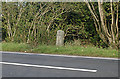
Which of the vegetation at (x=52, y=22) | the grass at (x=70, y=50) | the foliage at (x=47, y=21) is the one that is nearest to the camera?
the grass at (x=70, y=50)

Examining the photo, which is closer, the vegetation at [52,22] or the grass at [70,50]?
the grass at [70,50]

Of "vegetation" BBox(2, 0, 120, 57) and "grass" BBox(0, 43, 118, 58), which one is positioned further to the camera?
"vegetation" BBox(2, 0, 120, 57)

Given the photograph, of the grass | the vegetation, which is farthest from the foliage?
the grass

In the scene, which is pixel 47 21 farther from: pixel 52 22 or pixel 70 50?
pixel 70 50

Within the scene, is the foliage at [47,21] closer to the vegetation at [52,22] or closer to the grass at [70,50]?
the vegetation at [52,22]

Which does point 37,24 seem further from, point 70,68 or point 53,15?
point 70,68

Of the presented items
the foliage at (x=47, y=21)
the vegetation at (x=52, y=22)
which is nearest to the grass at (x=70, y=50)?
the vegetation at (x=52, y=22)

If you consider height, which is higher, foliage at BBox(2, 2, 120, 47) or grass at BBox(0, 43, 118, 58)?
foliage at BBox(2, 2, 120, 47)

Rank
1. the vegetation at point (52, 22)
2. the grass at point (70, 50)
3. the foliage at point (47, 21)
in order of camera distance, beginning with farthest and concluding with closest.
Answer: the foliage at point (47, 21) → the vegetation at point (52, 22) → the grass at point (70, 50)

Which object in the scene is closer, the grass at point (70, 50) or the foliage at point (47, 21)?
the grass at point (70, 50)

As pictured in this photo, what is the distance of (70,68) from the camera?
21.1 ft

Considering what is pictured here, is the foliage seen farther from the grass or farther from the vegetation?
the grass

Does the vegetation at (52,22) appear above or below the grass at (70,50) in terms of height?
Answer: above

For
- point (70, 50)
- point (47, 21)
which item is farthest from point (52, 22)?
point (70, 50)
